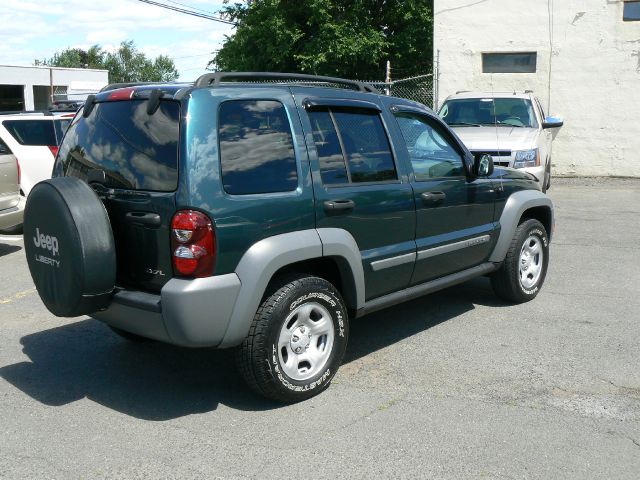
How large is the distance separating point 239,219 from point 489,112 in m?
8.83

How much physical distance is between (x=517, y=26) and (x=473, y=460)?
15.3 metres

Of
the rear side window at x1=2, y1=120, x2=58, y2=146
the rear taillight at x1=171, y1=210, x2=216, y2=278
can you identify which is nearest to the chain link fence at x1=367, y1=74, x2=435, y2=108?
the rear side window at x1=2, y1=120, x2=58, y2=146

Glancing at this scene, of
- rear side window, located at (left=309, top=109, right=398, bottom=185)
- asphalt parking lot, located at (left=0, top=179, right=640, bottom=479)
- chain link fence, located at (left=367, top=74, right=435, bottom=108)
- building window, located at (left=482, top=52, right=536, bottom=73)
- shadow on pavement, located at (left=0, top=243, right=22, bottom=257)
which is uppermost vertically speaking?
building window, located at (left=482, top=52, right=536, bottom=73)

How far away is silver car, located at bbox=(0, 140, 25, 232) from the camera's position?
29.6ft

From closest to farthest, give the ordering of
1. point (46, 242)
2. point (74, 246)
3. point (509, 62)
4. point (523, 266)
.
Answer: point (74, 246) < point (46, 242) < point (523, 266) < point (509, 62)

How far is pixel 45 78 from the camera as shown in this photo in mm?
32188

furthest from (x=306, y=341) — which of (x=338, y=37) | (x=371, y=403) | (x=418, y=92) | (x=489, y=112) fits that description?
(x=338, y=37)

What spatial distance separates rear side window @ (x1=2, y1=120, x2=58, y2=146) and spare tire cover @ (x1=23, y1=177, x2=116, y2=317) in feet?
24.3

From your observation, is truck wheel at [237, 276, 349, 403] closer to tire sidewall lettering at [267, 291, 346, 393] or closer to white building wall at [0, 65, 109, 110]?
tire sidewall lettering at [267, 291, 346, 393]

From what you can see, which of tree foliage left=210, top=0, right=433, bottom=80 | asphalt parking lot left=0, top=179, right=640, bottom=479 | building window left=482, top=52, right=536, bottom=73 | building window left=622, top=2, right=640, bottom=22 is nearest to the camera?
asphalt parking lot left=0, top=179, right=640, bottom=479

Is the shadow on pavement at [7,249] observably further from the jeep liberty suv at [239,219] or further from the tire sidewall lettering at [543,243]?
the tire sidewall lettering at [543,243]

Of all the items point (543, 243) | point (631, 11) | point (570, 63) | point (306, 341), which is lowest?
point (306, 341)

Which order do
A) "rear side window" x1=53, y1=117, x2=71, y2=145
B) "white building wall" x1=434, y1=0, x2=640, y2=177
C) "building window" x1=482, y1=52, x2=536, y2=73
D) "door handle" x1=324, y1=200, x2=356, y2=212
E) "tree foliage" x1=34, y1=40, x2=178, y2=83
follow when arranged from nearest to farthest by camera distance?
"door handle" x1=324, y1=200, x2=356, y2=212
"rear side window" x1=53, y1=117, x2=71, y2=145
"white building wall" x1=434, y1=0, x2=640, y2=177
"building window" x1=482, y1=52, x2=536, y2=73
"tree foliage" x1=34, y1=40, x2=178, y2=83

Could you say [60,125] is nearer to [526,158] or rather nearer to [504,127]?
[504,127]
